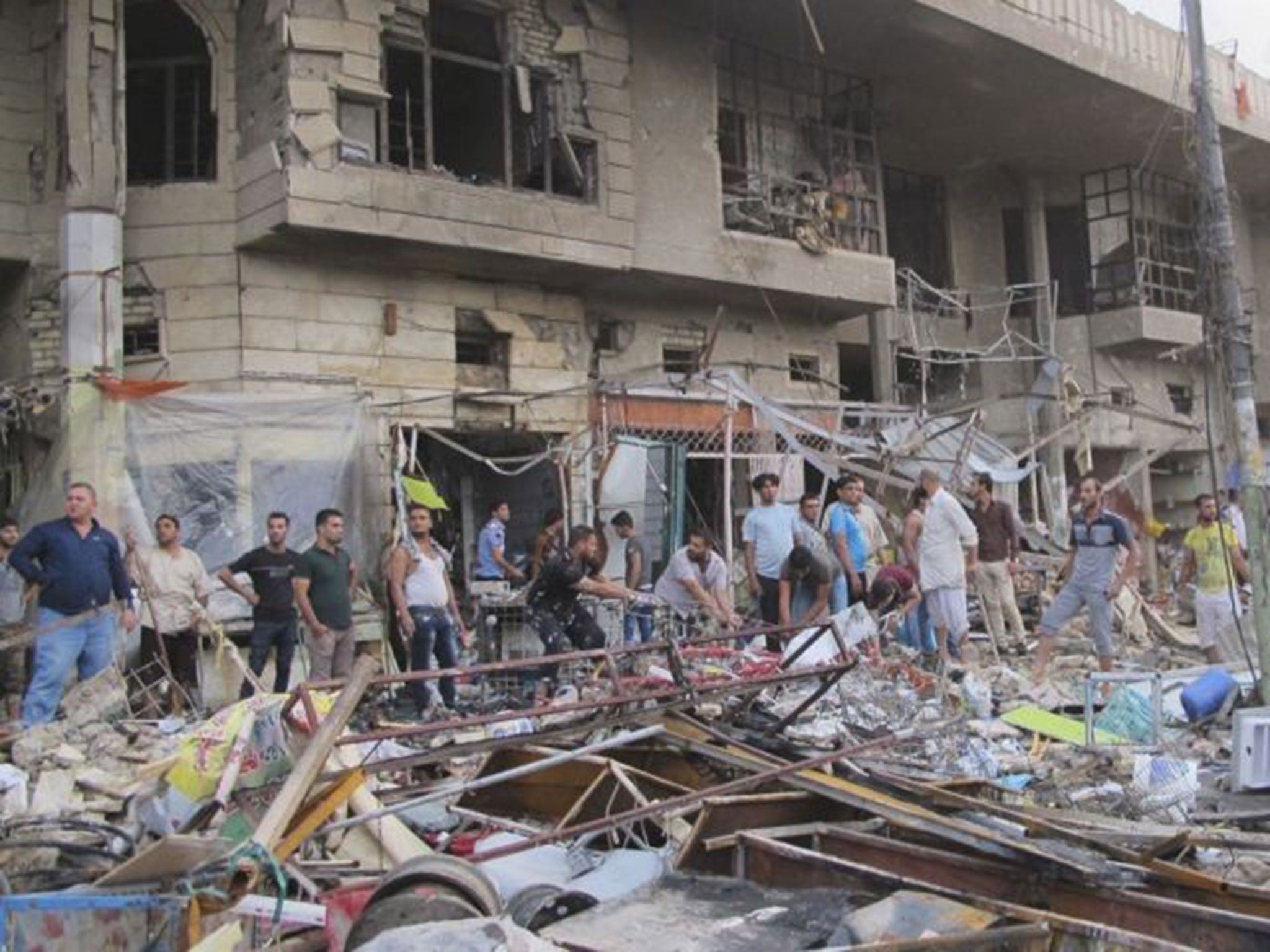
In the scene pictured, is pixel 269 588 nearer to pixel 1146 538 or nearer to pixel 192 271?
pixel 192 271

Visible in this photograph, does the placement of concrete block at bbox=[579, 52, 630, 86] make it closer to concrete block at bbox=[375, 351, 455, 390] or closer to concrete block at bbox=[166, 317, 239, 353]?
concrete block at bbox=[375, 351, 455, 390]

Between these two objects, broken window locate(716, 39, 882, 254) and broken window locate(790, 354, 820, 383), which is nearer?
broken window locate(716, 39, 882, 254)

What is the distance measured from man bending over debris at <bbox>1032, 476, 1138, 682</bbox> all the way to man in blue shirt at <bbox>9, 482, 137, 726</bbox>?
7.03 m

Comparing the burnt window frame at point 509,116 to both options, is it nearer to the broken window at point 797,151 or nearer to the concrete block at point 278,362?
the broken window at point 797,151

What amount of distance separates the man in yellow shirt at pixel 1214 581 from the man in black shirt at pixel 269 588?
756cm

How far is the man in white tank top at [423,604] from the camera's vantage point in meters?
9.26

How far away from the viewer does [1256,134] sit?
795 inches

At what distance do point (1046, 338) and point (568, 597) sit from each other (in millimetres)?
12962

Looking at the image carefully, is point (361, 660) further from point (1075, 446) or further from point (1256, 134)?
point (1256, 134)

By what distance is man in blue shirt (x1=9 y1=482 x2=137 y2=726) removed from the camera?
820 centimetres

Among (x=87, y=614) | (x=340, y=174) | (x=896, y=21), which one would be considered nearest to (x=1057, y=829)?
(x=87, y=614)

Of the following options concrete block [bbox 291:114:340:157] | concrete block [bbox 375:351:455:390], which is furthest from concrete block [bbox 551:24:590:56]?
concrete block [bbox 375:351:455:390]

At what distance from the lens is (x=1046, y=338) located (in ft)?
64.9

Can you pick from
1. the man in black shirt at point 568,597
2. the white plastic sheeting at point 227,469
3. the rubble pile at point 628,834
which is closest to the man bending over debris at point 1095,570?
the rubble pile at point 628,834
